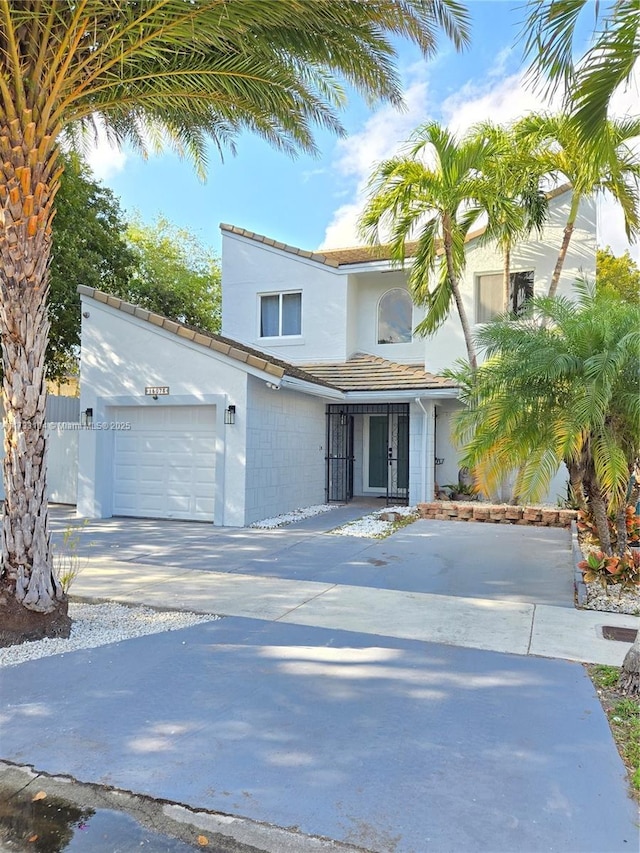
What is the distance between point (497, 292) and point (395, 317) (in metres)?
3.18

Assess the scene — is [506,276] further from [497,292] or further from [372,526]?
[372,526]

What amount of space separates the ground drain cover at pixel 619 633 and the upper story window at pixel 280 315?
42.3 feet

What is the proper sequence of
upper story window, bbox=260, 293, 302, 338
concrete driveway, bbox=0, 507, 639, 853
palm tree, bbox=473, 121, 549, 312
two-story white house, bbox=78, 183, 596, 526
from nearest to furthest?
1. concrete driveway, bbox=0, 507, 639, 853
2. palm tree, bbox=473, 121, 549, 312
3. two-story white house, bbox=78, 183, 596, 526
4. upper story window, bbox=260, 293, 302, 338

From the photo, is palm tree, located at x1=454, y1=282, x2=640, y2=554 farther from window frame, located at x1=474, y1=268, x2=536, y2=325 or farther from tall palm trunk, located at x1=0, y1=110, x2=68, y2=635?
window frame, located at x1=474, y1=268, x2=536, y2=325

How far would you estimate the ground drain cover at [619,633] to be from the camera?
5.48 meters

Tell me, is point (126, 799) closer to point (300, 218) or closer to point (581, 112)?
point (581, 112)

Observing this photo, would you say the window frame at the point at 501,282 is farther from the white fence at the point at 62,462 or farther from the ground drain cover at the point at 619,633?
the white fence at the point at 62,462

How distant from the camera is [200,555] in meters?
9.05

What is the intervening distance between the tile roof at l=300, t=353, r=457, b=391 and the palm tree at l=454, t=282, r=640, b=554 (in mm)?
6503

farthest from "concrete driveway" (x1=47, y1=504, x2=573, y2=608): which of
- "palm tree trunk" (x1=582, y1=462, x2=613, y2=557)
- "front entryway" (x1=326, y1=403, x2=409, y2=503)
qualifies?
"front entryway" (x1=326, y1=403, x2=409, y2=503)

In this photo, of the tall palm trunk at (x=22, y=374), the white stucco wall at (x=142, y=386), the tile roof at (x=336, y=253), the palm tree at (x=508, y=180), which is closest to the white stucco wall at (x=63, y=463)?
the white stucco wall at (x=142, y=386)

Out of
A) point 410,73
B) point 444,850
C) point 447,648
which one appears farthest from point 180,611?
point 410,73

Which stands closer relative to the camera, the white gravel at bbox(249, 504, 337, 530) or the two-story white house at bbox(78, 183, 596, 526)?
the white gravel at bbox(249, 504, 337, 530)

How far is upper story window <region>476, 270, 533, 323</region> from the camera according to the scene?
14.6m
